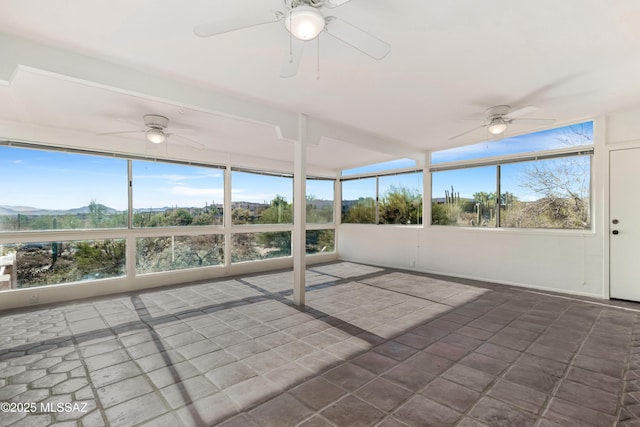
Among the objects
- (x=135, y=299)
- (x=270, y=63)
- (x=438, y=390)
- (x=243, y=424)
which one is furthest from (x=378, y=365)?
(x=135, y=299)

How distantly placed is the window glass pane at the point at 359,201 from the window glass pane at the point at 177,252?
343 cm

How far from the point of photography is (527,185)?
4.94 m

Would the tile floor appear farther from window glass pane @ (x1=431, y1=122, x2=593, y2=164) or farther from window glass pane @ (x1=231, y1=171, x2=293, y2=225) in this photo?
window glass pane @ (x1=231, y1=171, x2=293, y2=225)

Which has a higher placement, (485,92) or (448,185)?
(485,92)

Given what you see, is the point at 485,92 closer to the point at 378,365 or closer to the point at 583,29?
the point at 583,29

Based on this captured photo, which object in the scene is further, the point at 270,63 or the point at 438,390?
the point at 270,63

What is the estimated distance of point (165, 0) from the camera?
191 cm

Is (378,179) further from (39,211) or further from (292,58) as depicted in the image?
(39,211)

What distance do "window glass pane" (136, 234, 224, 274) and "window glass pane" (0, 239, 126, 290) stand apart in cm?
31

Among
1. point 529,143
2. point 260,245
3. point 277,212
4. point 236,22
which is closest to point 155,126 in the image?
point 236,22

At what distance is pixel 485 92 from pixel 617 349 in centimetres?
274

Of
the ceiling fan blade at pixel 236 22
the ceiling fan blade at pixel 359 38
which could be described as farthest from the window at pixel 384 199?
the ceiling fan blade at pixel 236 22

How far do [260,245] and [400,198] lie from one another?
11.1 feet

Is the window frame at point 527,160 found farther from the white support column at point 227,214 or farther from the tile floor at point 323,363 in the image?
the white support column at point 227,214
